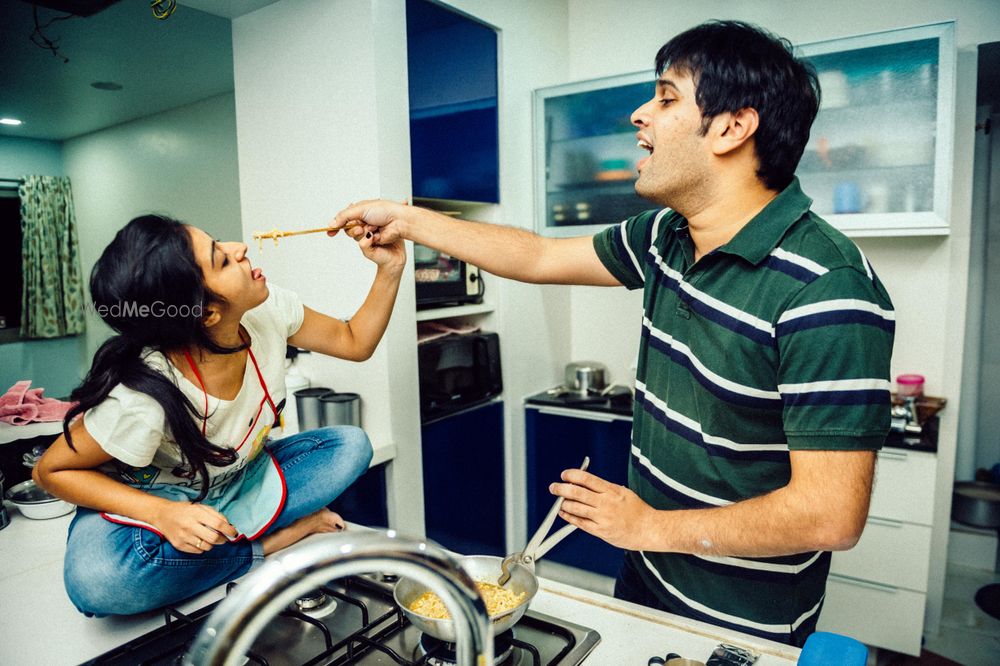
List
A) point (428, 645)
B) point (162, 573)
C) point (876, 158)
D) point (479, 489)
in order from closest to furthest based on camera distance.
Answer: point (428, 645)
point (162, 573)
point (876, 158)
point (479, 489)

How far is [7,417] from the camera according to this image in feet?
5.92

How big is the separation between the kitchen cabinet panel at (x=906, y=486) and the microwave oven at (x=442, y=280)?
165cm

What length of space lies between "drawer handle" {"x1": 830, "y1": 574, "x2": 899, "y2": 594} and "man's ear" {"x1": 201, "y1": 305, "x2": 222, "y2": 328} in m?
2.39

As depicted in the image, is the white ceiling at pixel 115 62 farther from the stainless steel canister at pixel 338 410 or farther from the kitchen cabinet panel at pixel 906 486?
the kitchen cabinet panel at pixel 906 486

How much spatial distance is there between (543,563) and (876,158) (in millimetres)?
2280

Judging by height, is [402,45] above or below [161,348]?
above

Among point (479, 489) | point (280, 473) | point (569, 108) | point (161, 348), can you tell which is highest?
point (569, 108)

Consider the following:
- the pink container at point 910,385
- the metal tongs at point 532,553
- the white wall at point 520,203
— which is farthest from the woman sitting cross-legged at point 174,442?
the pink container at point 910,385

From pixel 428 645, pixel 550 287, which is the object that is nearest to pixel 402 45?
pixel 550 287

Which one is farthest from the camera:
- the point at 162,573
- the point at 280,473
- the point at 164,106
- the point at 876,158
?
the point at 164,106

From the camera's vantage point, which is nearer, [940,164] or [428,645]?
[428,645]

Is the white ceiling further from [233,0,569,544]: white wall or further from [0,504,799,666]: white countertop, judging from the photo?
[0,504,799,666]: white countertop

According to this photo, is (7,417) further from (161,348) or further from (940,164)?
(940,164)

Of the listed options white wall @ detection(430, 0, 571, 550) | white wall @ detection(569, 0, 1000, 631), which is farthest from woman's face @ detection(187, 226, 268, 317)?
white wall @ detection(569, 0, 1000, 631)
